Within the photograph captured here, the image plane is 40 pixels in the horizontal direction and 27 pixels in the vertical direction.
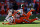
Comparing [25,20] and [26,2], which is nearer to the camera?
[25,20]

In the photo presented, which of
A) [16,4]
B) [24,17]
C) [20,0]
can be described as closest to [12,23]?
[24,17]

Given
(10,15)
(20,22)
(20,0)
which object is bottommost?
(20,22)

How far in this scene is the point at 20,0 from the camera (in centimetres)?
1307

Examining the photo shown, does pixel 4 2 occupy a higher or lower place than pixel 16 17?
higher

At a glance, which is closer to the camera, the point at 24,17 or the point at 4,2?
the point at 24,17

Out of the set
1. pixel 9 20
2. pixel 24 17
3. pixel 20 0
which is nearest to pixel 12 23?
pixel 9 20

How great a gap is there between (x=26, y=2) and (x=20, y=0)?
68 centimetres

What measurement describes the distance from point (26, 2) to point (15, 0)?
1.10m

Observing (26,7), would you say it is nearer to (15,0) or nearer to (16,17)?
(15,0)

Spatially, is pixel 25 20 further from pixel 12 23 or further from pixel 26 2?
pixel 26 2

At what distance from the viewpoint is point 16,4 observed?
40.7 ft

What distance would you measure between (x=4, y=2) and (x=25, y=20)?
5.04 metres

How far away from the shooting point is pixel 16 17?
8.15m

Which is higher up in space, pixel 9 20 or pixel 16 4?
pixel 16 4
